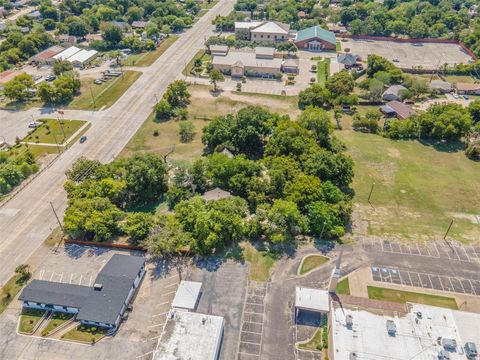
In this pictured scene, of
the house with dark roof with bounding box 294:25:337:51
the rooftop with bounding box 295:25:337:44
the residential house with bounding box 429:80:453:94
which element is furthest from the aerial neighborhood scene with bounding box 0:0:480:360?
the rooftop with bounding box 295:25:337:44

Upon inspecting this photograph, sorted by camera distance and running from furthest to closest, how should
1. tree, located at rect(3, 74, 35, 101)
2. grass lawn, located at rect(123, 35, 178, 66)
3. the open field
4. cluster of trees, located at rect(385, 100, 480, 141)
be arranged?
grass lawn, located at rect(123, 35, 178, 66) → tree, located at rect(3, 74, 35, 101) → cluster of trees, located at rect(385, 100, 480, 141) → the open field

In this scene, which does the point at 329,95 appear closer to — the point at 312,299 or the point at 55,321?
the point at 312,299

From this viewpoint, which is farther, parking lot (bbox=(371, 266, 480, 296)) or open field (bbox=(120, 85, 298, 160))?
open field (bbox=(120, 85, 298, 160))

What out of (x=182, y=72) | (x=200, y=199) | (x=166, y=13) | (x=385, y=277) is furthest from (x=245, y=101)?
(x=166, y=13)

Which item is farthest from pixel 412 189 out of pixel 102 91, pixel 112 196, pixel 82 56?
pixel 82 56

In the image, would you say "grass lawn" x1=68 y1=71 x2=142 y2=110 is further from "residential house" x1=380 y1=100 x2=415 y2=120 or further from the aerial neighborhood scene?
"residential house" x1=380 y1=100 x2=415 y2=120

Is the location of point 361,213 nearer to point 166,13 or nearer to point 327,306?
point 327,306
